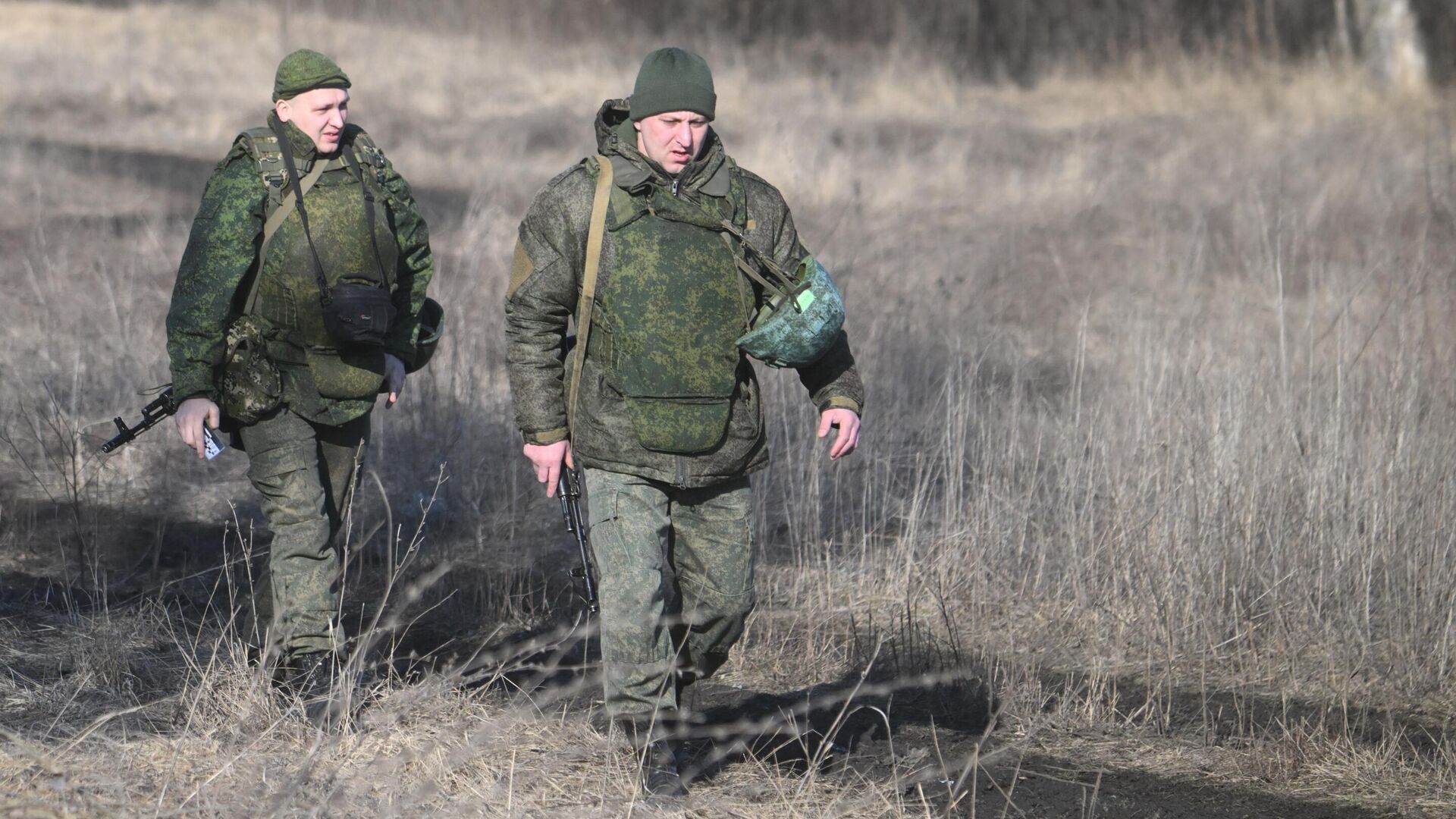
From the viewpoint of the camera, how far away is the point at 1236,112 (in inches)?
699

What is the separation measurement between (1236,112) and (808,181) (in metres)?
6.72

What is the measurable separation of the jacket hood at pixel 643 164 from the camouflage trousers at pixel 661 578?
71cm

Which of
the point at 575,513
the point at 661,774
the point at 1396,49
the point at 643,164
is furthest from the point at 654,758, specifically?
the point at 1396,49

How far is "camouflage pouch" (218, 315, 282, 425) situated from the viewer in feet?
13.6

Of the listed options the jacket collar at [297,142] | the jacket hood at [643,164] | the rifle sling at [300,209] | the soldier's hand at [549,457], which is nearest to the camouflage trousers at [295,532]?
the rifle sling at [300,209]

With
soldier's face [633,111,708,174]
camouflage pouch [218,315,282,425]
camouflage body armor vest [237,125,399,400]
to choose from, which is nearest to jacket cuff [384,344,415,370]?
camouflage body armor vest [237,125,399,400]

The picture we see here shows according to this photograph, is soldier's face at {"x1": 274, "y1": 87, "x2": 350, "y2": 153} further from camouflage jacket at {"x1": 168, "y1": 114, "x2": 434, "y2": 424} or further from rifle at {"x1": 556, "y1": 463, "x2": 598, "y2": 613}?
rifle at {"x1": 556, "y1": 463, "x2": 598, "y2": 613}

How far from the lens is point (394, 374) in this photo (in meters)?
4.45

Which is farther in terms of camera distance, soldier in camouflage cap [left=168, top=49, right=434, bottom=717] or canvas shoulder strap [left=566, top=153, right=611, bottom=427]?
soldier in camouflage cap [left=168, top=49, right=434, bottom=717]

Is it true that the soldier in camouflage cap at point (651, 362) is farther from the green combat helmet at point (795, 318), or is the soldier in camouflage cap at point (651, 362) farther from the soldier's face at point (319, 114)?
the soldier's face at point (319, 114)

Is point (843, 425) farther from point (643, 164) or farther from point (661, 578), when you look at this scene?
point (643, 164)

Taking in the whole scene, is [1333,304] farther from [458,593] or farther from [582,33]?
[582,33]

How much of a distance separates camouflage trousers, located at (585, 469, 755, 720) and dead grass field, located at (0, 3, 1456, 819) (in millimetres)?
192

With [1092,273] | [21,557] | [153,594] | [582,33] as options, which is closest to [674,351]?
[153,594]
